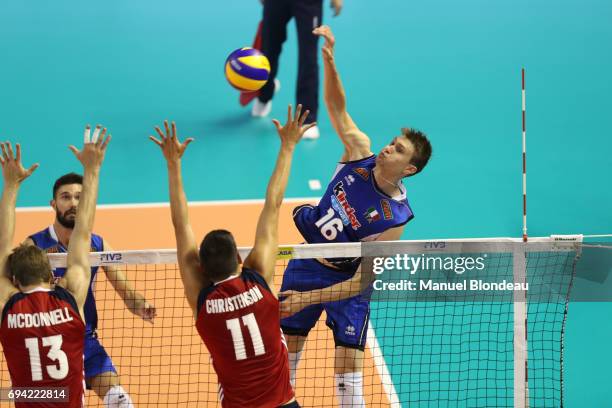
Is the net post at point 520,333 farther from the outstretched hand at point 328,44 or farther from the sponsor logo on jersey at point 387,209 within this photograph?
the outstretched hand at point 328,44

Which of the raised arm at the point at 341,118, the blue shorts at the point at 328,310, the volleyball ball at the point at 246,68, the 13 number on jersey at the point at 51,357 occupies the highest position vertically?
the volleyball ball at the point at 246,68

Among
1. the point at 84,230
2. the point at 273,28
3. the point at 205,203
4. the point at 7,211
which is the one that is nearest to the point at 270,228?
the point at 84,230

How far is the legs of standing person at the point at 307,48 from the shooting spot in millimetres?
12359

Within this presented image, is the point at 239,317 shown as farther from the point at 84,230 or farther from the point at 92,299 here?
the point at 92,299

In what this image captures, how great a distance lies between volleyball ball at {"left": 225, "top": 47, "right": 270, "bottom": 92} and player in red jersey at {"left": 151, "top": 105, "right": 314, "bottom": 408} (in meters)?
4.96

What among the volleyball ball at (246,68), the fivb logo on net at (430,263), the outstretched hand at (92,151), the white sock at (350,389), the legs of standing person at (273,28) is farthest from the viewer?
the legs of standing person at (273,28)

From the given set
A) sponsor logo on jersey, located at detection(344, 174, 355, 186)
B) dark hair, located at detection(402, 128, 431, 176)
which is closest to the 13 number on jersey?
sponsor logo on jersey, located at detection(344, 174, 355, 186)

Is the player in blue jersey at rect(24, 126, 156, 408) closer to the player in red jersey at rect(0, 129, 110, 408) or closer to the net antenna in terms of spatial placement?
the player in red jersey at rect(0, 129, 110, 408)

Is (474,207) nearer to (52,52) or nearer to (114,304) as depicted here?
(114,304)

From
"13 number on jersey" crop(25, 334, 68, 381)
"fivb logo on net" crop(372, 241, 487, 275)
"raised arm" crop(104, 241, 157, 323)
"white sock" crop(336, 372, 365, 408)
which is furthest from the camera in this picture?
"fivb logo on net" crop(372, 241, 487, 275)

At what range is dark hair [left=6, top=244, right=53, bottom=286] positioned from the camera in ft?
17.9

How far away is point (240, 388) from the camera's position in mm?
5477

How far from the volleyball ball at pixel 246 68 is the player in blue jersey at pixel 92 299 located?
366cm

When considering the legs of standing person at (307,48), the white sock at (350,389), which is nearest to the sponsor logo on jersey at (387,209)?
the white sock at (350,389)
